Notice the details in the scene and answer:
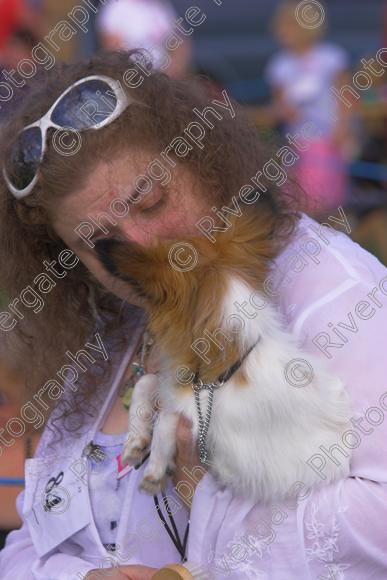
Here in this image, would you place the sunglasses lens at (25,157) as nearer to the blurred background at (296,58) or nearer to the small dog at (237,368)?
the small dog at (237,368)

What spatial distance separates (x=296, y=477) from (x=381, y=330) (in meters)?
0.29

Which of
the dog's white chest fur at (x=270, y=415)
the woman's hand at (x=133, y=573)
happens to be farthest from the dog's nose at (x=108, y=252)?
the woman's hand at (x=133, y=573)

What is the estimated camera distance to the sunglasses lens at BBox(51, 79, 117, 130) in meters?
1.83

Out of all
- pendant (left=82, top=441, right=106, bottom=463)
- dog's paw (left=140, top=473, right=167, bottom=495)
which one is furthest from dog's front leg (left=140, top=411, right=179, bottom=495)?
pendant (left=82, top=441, right=106, bottom=463)

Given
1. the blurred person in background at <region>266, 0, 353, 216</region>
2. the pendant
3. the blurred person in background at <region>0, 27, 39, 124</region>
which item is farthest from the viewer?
the blurred person in background at <region>266, 0, 353, 216</region>

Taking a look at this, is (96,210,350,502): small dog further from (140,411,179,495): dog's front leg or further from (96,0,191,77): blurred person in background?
(96,0,191,77): blurred person in background

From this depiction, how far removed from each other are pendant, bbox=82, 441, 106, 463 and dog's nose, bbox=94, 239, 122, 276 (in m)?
0.52

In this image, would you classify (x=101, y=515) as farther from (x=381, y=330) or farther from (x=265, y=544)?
(x=381, y=330)

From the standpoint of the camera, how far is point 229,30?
342 inches

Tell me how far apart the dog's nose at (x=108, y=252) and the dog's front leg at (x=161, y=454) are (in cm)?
29

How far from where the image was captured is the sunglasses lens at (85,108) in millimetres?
1831

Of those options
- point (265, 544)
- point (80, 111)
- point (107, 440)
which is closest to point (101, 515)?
point (107, 440)

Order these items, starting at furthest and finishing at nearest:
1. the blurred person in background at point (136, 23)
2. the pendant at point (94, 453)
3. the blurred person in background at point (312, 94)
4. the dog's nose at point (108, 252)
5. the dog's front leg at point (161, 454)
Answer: the blurred person in background at point (312, 94) → the blurred person in background at point (136, 23) → the pendant at point (94, 453) → the dog's front leg at point (161, 454) → the dog's nose at point (108, 252)

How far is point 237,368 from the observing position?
160cm
